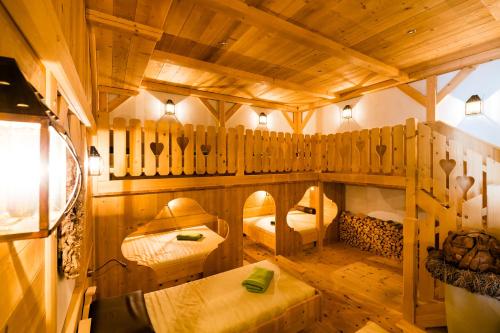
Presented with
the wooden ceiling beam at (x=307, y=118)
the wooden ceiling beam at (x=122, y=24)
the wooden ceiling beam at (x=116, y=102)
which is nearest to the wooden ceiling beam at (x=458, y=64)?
the wooden ceiling beam at (x=307, y=118)

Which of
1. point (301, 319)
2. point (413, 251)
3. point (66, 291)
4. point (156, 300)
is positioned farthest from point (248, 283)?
point (413, 251)

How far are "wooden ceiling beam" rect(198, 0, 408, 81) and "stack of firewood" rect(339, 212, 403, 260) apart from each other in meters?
3.54

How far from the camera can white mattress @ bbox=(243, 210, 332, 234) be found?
228 inches

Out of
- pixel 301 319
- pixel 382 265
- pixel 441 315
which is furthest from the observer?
pixel 382 265

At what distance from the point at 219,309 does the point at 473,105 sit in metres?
5.33

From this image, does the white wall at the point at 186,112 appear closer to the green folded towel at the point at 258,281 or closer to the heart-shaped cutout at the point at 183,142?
the heart-shaped cutout at the point at 183,142

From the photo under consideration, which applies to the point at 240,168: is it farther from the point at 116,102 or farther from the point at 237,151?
the point at 116,102

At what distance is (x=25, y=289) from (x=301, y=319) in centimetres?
287

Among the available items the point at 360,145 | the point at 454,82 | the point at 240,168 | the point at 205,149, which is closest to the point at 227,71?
the point at 205,149

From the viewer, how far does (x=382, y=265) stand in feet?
16.3

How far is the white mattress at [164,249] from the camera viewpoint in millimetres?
3868

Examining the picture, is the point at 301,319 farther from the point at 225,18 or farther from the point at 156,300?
the point at 225,18

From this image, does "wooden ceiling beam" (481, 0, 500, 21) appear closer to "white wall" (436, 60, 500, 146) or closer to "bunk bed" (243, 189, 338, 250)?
"white wall" (436, 60, 500, 146)

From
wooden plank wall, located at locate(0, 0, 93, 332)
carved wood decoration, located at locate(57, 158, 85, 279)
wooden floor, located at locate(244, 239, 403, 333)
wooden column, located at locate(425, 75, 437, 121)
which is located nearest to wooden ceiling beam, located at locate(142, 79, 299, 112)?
wooden column, located at locate(425, 75, 437, 121)
